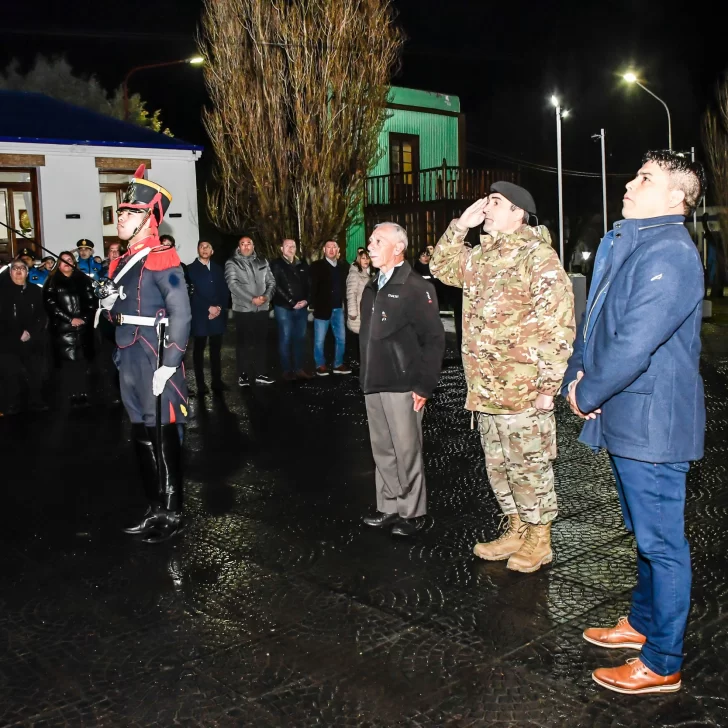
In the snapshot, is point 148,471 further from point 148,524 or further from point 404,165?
point 404,165

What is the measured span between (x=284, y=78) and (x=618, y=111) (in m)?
24.6

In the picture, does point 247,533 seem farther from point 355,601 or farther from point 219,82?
point 219,82

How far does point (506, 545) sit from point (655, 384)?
1.88 meters

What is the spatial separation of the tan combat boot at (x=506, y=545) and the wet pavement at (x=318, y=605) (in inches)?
5.3

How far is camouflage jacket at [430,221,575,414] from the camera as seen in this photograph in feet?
15.1

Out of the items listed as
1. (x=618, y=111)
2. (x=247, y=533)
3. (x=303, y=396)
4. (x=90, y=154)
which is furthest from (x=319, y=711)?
(x=618, y=111)

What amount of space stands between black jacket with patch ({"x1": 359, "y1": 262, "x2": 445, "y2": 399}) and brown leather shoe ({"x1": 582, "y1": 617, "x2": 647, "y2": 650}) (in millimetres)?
1906

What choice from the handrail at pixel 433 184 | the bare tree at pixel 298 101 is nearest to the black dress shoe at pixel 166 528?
the bare tree at pixel 298 101

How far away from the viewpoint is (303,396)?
11078mm

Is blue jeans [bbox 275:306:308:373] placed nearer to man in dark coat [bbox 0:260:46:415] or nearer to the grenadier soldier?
man in dark coat [bbox 0:260:46:415]

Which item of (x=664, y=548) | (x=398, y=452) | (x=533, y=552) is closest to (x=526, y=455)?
(x=533, y=552)

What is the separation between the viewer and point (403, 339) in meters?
5.56

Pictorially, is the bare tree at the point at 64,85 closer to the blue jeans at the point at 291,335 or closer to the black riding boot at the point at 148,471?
the blue jeans at the point at 291,335

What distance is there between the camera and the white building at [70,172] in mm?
21641
